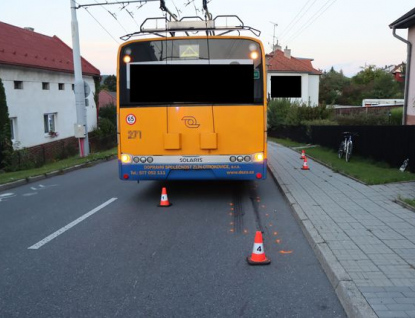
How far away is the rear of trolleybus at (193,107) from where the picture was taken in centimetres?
820

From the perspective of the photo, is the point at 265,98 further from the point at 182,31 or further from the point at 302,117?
the point at 302,117

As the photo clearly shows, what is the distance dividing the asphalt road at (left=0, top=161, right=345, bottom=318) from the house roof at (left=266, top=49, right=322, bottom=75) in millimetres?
55936

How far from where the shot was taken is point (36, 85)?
23859 mm

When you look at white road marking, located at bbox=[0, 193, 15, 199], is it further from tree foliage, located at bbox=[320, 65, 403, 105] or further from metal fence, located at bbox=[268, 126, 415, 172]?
tree foliage, located at bbox=[320, 65, 403, 105]

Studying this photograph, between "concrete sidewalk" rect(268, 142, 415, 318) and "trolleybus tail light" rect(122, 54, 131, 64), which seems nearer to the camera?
"concrete sidewalk" rect(268, 142, 415, 318)

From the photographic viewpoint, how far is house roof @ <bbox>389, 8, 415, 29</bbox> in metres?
16.5

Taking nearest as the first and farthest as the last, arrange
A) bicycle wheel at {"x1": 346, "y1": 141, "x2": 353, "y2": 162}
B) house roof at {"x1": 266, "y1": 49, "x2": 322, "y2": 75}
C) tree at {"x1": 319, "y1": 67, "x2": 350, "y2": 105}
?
1. bicycle wheel at {"x1": 346, "y1": 141, "x2": 353, "y2": 162}
2. house roof at {"x1": 266, "y1": 49, "x2": 322, "y2": 75}
3. tree at {"x1": 319, "y1": 67, "x2": 350, "y2": 105}

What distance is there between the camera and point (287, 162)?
15.5 meters

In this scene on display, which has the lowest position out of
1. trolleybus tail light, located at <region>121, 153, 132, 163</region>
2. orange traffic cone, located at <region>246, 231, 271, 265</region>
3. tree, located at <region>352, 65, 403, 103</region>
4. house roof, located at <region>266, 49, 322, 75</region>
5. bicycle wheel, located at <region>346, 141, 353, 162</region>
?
orange traffic cone, located at <region>246, 231, 271, 265</region>

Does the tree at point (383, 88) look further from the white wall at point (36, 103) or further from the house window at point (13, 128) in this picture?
the house window at point (13, 128)

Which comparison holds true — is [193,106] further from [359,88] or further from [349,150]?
[359,88]

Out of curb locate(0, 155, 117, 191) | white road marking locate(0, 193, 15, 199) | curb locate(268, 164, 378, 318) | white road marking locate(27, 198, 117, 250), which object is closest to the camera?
curb locate(268, 164, 378, 318)

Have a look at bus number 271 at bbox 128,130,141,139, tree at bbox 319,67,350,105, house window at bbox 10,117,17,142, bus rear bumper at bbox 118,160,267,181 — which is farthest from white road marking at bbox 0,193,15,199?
tree at bbox 319,67,350,105

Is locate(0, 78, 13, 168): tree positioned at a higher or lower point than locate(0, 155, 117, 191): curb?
higher
